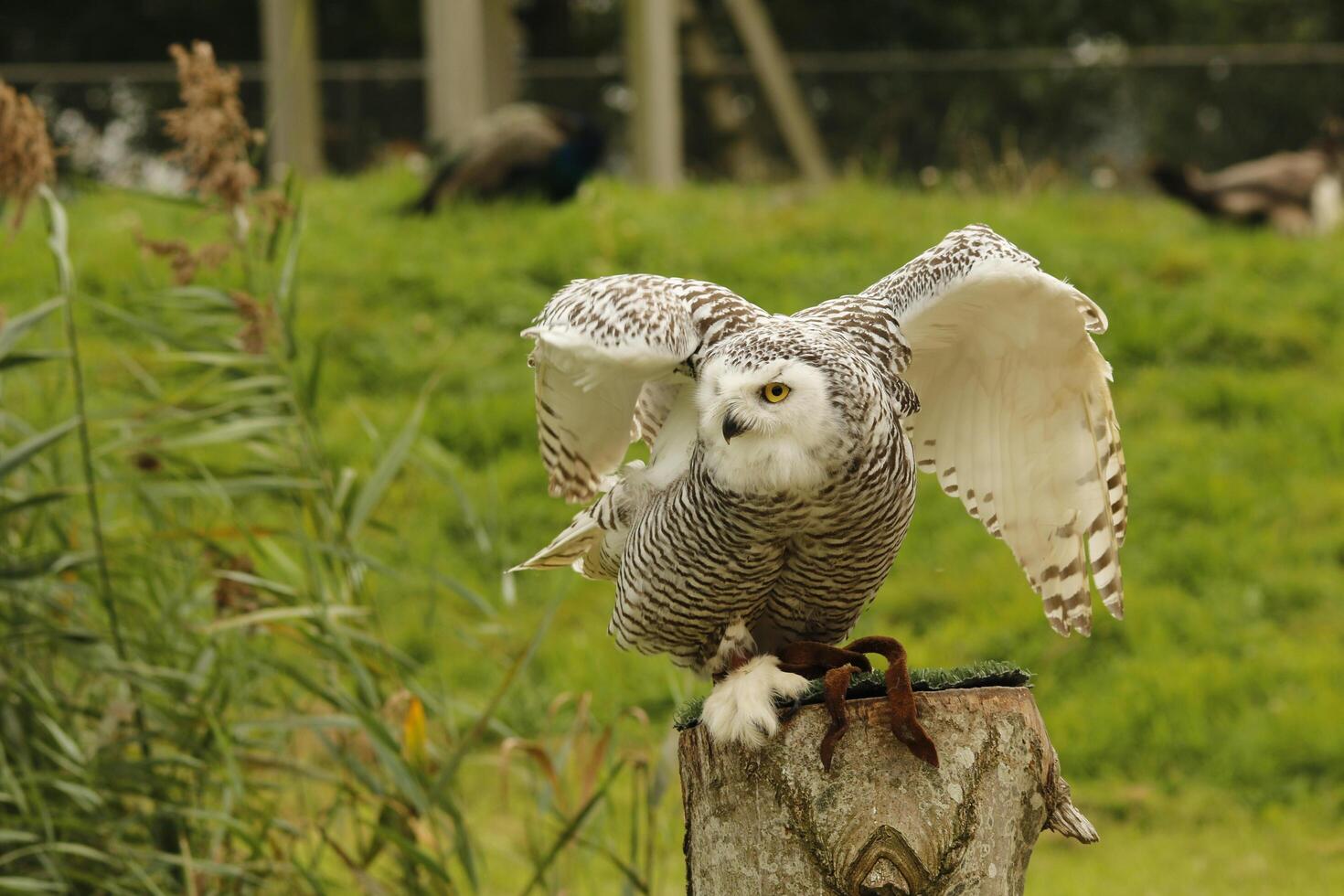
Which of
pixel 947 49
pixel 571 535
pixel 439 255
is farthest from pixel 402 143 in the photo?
pixel 571 535

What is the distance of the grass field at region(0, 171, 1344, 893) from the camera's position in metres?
5.13

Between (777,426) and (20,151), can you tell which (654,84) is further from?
(777,426)

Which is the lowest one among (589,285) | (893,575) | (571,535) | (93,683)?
(893,575)

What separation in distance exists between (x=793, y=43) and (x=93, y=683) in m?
15.7

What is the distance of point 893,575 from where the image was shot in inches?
260

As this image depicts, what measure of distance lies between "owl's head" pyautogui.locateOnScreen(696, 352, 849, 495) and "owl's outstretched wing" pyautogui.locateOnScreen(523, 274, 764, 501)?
254 millimetres

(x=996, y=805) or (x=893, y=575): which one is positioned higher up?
(x=996, y=805)

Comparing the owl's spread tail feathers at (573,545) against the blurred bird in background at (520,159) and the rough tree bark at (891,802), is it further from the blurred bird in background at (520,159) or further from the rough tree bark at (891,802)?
the blurred bird in background at (520,159)

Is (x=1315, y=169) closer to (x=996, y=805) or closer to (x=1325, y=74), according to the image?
(x=1325, y=74)

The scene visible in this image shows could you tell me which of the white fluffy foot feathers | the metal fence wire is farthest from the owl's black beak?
the metal fence wire

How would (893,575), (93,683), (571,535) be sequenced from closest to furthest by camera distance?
(571,535) → (93,683) → (893,575)

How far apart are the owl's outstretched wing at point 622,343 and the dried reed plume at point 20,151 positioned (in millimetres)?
1151

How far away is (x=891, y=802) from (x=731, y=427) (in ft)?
2.14

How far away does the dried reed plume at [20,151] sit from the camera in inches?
122
